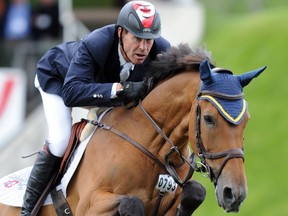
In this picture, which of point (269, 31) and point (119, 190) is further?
point (269, 31)

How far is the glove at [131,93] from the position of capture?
7.15 m

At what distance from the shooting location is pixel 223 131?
6535 mm

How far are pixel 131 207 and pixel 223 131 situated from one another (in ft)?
2.90

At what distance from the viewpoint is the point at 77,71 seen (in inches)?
284

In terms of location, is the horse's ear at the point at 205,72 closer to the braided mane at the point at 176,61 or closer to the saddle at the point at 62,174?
the braided mane at the point at 176,61

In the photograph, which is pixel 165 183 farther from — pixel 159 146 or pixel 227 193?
pixel 227 193

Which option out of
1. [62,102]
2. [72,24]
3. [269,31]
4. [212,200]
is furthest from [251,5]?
[62,102]

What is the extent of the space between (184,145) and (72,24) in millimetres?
11076

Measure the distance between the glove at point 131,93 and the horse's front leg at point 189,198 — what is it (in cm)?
74

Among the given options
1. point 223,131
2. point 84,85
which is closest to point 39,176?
point 84,85

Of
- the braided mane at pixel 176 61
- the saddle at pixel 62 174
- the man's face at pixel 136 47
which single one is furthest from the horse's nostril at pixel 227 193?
the saddle at pixel 62 174

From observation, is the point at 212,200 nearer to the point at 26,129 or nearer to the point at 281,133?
the point at 281,133

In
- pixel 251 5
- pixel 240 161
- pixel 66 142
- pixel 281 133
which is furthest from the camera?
pixel 251 5

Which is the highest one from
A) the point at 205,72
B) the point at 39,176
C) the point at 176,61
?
the point at 205,72
